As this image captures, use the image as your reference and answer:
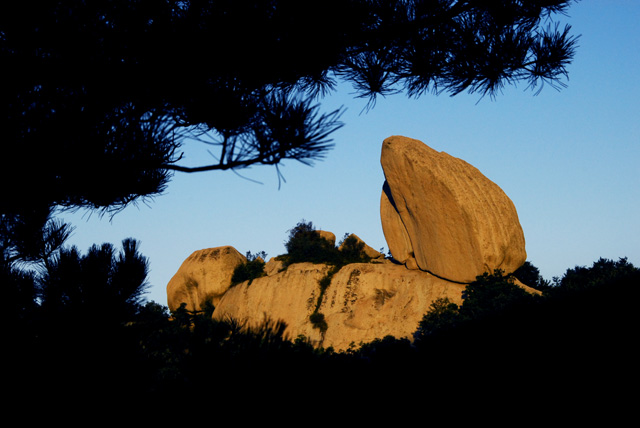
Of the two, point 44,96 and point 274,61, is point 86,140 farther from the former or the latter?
point 274,61

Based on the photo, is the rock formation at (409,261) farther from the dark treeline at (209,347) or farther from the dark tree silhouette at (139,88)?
the dark tree silhouette at (139,88)

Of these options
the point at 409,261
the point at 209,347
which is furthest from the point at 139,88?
the point at 409,261

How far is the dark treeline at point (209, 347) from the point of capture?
5000mm

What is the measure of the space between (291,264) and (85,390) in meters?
24.9

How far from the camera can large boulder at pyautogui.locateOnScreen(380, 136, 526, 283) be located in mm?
22609

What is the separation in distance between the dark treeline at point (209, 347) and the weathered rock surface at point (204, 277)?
25.0m

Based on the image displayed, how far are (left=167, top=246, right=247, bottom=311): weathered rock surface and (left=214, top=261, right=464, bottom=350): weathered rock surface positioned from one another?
13.7ft

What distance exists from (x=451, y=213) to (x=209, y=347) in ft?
64.0

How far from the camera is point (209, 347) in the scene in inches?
191

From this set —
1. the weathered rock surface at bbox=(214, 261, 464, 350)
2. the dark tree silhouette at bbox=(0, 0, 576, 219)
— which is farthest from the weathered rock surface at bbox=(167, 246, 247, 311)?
the dark tree silhouette at bbox=(0, 0, 576, 219)

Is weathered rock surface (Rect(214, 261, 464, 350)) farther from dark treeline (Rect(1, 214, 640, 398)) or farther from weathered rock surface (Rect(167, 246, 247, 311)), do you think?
dark treeline (Rect(1, 214, 640, 398))

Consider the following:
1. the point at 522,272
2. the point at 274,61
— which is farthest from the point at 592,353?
the point at 522,272

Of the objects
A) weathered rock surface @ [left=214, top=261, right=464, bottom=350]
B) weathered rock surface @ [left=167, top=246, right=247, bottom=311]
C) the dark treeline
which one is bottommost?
the dark treeline

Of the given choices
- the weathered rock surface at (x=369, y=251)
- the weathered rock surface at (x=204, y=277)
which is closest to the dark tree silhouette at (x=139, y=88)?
the weathered rock surface at (x=369, y=251)
